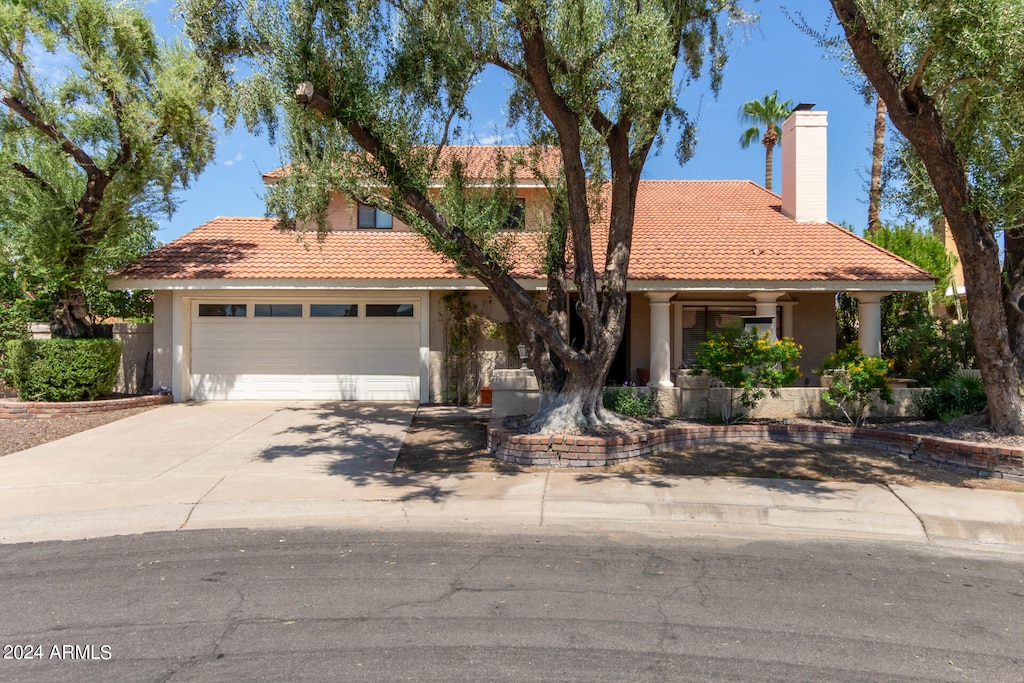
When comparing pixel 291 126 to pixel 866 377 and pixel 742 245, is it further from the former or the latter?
pixel 742 245

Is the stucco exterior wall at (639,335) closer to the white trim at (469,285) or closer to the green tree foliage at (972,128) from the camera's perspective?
the white trim at (469,285)

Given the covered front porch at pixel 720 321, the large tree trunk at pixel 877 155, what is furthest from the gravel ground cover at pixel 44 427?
the large tree trunk at pixel 877 155

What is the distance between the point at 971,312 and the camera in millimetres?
8594

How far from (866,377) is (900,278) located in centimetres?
352

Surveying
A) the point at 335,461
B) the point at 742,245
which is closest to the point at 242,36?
the point at 335,461

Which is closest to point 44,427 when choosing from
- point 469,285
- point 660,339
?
point 469,285

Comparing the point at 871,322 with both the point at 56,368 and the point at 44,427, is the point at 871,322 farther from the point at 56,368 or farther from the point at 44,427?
the point at 56,368

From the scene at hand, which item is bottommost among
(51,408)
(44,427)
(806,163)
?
(44,427)

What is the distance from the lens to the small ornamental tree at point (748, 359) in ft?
33.4

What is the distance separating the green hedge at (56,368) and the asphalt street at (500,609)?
791cm

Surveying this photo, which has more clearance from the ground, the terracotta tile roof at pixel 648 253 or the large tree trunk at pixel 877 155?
the large tree trunk at pixel 877 155

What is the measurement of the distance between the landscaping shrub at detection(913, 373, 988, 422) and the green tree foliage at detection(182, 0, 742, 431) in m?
5.60

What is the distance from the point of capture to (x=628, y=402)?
424 inches

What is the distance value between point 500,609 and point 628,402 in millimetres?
6697
